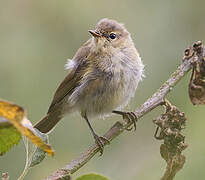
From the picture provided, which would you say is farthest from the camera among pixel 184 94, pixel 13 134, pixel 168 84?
pixel 184 94

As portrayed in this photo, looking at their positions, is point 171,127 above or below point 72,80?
above

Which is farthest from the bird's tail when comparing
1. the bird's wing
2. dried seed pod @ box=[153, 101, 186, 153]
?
dried seed pod @ box=[153, 101, 186, 153]

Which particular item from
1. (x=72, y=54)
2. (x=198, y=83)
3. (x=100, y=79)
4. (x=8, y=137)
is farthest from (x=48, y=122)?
(x=8, y=137)

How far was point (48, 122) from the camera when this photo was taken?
4301 millimetres

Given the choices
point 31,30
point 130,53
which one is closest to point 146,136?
point 130,53

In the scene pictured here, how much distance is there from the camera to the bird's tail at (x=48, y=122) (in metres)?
4.24

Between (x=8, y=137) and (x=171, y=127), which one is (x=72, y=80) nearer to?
(x=171, y=127)

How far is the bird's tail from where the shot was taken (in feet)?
13.9

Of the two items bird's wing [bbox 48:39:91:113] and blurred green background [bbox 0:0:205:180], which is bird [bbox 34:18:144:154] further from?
blurred green background [bbox 0:0:205:180]

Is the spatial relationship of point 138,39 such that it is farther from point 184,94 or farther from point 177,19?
point 184,94

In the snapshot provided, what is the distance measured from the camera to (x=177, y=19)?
4.76 metres

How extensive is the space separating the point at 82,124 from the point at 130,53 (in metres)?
1.03

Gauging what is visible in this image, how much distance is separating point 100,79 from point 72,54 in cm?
119

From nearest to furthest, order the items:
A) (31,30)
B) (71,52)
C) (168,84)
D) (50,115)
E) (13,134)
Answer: (13,134), (168,84), (50,115), (31,30), (71,52)
